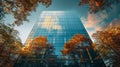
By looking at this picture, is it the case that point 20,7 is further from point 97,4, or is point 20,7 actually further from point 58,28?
point 58,28

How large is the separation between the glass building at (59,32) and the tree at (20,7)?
78.2ft

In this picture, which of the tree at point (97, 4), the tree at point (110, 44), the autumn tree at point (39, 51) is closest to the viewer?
the tree at point (97, 4)

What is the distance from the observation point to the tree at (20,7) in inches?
364

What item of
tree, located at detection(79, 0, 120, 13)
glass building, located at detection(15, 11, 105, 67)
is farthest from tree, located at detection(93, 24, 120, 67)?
tree, located at detection(79, 0, 120, 13)

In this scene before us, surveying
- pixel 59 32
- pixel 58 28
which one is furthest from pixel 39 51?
pixel 58 28

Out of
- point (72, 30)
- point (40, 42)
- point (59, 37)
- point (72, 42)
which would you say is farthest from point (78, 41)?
point (72, 30)

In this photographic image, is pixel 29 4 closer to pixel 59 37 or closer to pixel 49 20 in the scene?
pixel 59 37

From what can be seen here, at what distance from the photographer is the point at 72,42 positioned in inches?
1143

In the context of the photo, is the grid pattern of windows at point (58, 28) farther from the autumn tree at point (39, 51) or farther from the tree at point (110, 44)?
the tree at point (110, 44)

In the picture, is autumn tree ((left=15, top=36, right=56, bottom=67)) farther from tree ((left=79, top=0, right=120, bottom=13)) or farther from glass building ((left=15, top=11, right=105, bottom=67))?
tree ((left=79, top=0, right=120, bottom=13))

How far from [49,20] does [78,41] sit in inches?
1198

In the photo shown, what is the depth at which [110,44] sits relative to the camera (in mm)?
22188

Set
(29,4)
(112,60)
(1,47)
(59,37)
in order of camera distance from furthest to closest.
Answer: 1. (59,37)
2. (112,60)
3. (1,47)
4. (29,4)

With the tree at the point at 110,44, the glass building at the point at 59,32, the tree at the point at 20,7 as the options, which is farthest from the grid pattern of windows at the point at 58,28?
the tree at the point at 20,7
